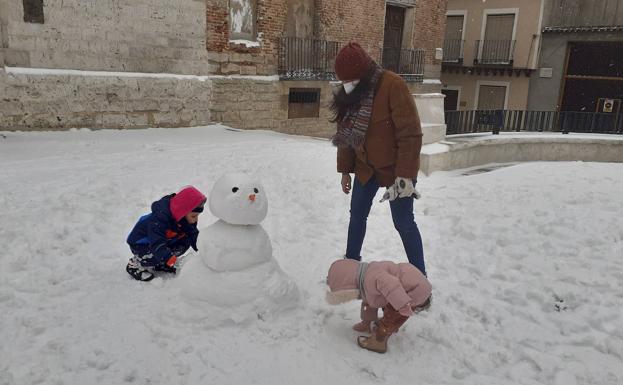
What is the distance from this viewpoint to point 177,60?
31.4 feet

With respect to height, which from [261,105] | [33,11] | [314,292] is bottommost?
[314,292]

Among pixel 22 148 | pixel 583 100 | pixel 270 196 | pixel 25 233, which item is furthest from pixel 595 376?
pixel 583 100

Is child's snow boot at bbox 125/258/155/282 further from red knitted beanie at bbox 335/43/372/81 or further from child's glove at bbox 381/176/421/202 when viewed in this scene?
red knitted beanie at bbox 335/43/372/81

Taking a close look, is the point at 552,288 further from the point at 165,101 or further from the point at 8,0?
the point at 8,0

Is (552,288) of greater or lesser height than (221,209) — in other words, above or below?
below

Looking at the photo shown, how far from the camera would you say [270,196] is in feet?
19.0

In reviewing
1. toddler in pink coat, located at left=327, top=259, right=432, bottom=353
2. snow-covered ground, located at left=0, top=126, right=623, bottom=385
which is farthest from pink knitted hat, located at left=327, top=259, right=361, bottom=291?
snow-covered ground, located at left=0, top=126, right=623, bottom=385

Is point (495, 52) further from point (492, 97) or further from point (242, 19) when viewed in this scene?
point (242, 19)

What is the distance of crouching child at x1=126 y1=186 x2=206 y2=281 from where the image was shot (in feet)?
11.4

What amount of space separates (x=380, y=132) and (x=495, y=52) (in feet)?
68.6

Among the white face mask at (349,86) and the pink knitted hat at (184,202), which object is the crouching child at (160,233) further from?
the white face mask at (349,86)

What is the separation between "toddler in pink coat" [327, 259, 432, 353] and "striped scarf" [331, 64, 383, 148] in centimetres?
92

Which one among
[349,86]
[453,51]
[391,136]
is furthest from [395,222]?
[453,51]

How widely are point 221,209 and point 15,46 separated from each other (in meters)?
6.74
